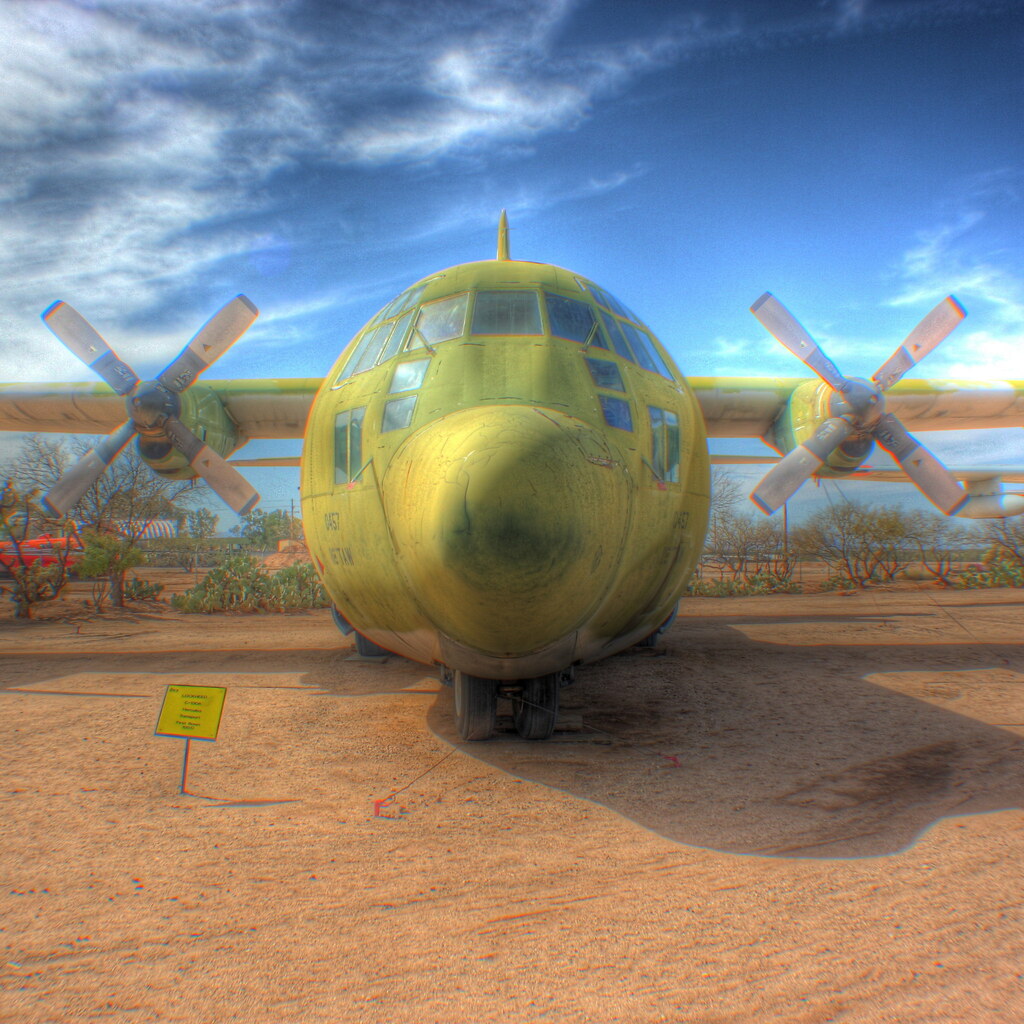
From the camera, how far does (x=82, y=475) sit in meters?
9.33

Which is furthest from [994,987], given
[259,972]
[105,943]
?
[105,943]

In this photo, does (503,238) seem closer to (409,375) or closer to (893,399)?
(409,375)

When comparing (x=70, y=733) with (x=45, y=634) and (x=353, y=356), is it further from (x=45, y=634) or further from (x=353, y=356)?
(x=45, y=634)

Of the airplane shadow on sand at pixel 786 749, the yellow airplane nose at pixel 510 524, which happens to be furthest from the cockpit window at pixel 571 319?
the airplane shadow on sand at pixel 786 749

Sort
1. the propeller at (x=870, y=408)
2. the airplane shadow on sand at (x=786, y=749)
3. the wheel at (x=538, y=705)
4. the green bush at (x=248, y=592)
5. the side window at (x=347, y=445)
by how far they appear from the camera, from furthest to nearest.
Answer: the green bush at (x=248, y=592), the propeller at (x=870, y=408), the wheel at (x=538, y=705), the side window at (x=347, y=445), the airplane shadow on sand at (x=786, y=749)

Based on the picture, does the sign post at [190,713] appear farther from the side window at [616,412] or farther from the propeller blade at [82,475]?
the propeller blade at [82,475]

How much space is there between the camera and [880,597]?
18891mm

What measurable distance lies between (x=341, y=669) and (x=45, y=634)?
29.3 ft

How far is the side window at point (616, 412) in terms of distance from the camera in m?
4.30

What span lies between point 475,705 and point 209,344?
24.6 ft

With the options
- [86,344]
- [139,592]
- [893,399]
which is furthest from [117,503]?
[893,399]

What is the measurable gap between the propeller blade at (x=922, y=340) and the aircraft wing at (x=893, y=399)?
1.85m

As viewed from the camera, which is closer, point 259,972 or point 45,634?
point 259,972

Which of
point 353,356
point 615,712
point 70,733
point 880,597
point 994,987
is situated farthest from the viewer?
point 880,597
